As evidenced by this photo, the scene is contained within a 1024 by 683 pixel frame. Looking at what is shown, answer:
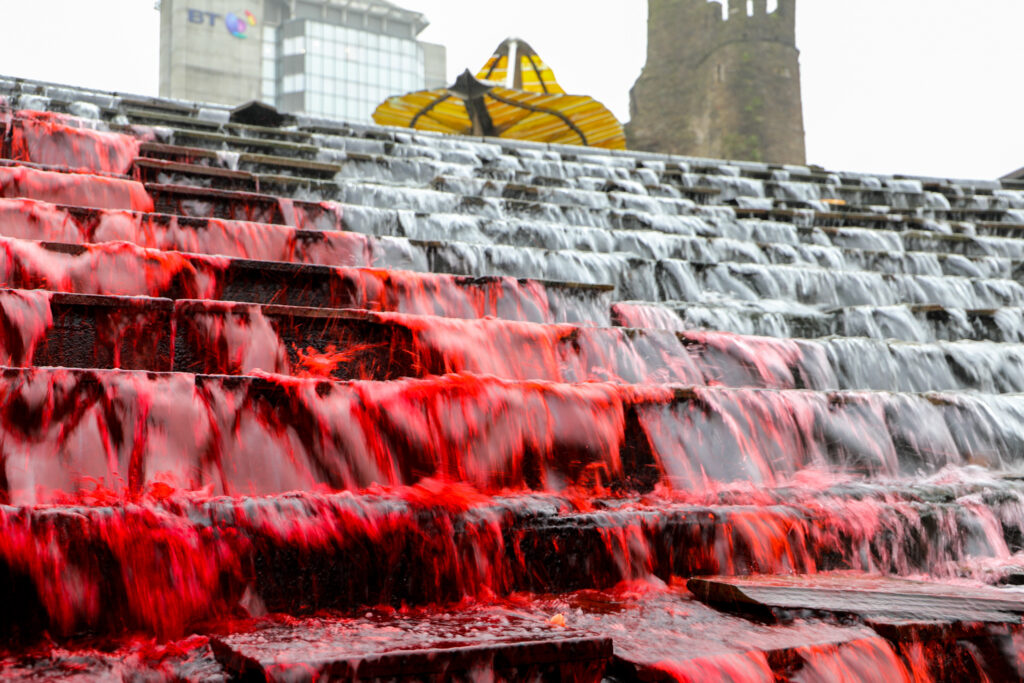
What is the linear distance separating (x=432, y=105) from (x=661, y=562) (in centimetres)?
928

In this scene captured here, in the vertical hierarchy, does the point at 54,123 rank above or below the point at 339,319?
above

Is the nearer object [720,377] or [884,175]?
[720,377]

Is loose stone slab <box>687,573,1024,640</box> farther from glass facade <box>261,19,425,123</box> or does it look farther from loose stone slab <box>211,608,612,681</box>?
glass facade <box>261,19,425,123</box>

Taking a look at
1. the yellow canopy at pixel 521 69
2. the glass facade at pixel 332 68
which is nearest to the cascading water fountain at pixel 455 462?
the yellow canopy at pixel 521 69

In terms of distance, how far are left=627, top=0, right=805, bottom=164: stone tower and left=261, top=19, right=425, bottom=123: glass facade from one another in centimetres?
2028

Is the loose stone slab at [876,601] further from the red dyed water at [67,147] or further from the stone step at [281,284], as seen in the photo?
the red dyed water at [67,147]

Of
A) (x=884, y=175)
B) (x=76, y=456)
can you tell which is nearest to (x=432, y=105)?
(x=884, y=175)

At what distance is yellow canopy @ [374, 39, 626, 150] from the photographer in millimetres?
9867

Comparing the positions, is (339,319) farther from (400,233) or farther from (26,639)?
(400,233)

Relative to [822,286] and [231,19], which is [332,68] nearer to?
[231,19]

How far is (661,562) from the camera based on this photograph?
180cm

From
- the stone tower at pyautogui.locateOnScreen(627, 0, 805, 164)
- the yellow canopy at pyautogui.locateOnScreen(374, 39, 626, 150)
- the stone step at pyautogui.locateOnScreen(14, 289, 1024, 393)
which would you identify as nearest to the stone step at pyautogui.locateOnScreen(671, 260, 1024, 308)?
the stone step at pyautogui.locateOnScreen(14, 289, 1024, 393)

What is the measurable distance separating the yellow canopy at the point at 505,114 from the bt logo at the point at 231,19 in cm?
2825

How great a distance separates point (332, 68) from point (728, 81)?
80.0 ft
